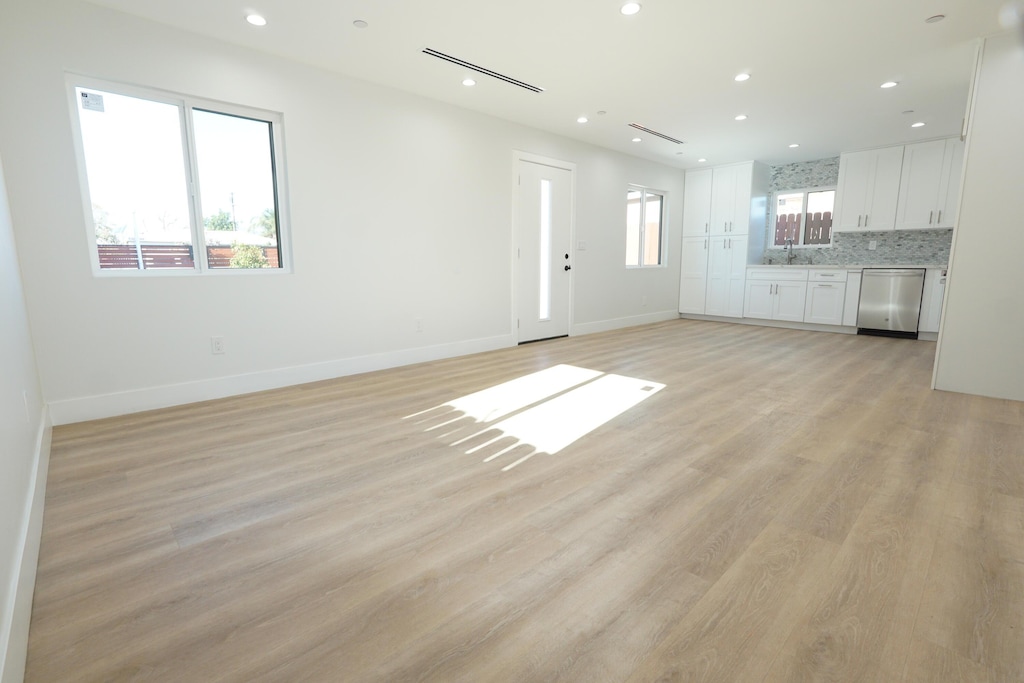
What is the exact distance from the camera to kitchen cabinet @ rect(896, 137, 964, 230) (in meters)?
5.84

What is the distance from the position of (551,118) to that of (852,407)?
4.05 metres

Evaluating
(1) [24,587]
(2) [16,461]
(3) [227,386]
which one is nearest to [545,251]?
(3) [227,386]

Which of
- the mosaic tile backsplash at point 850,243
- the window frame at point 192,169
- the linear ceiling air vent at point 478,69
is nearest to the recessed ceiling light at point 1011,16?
the linear ceiling air vent at point 478,69

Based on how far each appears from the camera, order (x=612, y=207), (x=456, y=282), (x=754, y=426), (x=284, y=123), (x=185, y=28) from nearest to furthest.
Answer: (x=754, y=426), (x=185, y=28), (x=284, y=123), (x=456, y=282), (x=612, y=207)

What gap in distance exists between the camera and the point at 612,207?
669cm

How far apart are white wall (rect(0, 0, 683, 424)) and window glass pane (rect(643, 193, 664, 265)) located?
2.01 meters

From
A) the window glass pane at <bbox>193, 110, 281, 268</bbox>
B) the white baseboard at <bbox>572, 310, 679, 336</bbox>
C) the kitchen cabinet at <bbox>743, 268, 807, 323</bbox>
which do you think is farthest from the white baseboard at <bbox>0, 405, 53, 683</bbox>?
the kitchen cabinet at <bbox>743, 268, 807, 323</bbox>

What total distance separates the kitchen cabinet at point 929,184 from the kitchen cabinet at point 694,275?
8.53ft

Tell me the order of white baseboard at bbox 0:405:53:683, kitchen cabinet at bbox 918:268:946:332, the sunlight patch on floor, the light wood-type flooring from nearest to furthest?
1. white baseboard at bbox 0:405:53:683
2. the light wood-type flooring
3. the sunlight patch on floor
4. kitchen cabinet at bbox 918:268:946:332

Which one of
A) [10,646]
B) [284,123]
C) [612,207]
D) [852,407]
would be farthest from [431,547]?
[612,207]

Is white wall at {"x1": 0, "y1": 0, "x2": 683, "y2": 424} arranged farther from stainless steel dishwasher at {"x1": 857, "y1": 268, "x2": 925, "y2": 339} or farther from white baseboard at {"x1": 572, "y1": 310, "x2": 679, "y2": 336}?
stainless steel dishwasher at {"x1": 857, "y1": 268, "x2": 925, "y2": 339}

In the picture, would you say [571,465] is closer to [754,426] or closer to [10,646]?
[754,426]

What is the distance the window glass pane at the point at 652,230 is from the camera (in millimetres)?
7582

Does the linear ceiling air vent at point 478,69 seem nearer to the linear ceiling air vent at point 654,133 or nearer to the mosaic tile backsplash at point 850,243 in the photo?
the linear ceiling air vent at point 654,133
